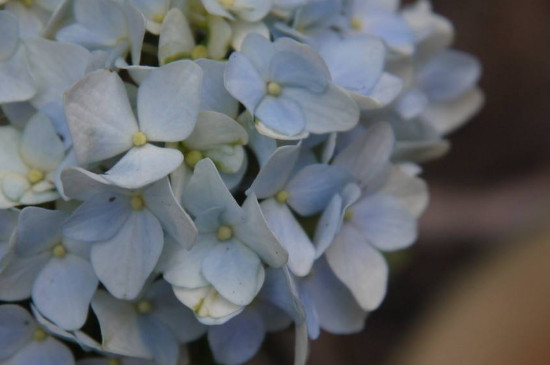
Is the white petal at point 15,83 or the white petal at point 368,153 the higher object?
the white petal at point 15,83

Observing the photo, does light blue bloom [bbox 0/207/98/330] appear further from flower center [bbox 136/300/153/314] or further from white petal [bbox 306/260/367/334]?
white petal [bbox 306/260/367/334]

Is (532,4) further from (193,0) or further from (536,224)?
(193,0)

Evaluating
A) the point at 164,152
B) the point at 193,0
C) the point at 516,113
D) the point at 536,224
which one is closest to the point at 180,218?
the point at 164,152

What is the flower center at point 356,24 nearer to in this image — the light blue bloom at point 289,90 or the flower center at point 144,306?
the light blue bloom at point 289,90

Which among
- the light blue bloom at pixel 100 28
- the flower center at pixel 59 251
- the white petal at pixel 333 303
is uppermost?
the light blue bloom at pixel 100 28

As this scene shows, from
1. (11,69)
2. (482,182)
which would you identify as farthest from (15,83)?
(482,182)

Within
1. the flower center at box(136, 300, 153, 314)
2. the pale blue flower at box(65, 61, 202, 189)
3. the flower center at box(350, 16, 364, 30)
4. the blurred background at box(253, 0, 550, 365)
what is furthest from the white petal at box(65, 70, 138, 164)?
the blurred background at box(253, 0, 550, 365)

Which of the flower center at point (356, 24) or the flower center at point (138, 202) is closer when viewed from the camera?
the flower center at point (138, 202)

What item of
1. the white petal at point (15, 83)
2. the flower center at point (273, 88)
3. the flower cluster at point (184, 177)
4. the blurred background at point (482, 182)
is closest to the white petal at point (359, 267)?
the flower cluster at point (184, 177)

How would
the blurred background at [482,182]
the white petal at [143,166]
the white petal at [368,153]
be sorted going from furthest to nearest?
the blurred background at [482,182], the white petal at [368,153], the white petal at [143,166]
